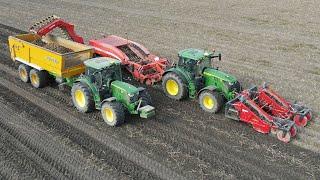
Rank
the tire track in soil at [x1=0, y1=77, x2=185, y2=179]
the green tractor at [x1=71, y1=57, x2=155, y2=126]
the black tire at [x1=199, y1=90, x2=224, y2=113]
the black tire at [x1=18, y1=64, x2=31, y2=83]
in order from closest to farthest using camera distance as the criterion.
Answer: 1. the tire track in soil at [x1=0, y1=77, x2=185, y2=179]
2. the green tractor at [x1=71, y1=57, x2=155, y2=126]
3. the black tire at [x1=199, y1=90, x2=224, y2=113]
4. the black tire at [x1=18, y1=64, x2=31, y2=83]

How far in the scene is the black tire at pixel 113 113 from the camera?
35.7 feet

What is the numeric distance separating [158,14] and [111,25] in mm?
4809

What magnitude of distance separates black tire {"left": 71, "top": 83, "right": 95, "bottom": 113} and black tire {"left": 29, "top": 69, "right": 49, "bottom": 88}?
85.5 inches

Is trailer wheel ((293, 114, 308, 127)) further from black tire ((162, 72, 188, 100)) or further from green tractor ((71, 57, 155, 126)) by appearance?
green tractor ((71, 57, 155, 126))

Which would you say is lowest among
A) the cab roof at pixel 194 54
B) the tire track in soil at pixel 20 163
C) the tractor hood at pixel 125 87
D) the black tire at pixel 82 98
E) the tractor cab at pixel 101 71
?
the tire track in soil at pixel 20 163

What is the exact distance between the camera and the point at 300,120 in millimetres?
11398

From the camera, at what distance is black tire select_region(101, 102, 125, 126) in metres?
10.9

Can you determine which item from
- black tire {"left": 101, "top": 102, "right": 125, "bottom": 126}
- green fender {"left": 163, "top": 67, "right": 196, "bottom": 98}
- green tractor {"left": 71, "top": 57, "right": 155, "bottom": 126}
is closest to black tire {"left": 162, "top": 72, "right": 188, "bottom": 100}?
green fender {"left": 163, "top": 67, "right": 196, "bottom": 98}

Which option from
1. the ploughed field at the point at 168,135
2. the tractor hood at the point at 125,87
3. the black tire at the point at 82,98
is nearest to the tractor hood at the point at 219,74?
the ploughed field at the point at 168,135

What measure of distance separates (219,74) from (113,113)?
392 centimetres

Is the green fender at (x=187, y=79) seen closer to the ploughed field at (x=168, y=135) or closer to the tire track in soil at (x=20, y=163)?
the ploughed field at (x=168, y=135)

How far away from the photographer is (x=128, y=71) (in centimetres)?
1512

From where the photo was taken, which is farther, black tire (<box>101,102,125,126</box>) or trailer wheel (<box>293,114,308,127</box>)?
trailer wheel (<box>293,114,308,127</box>)

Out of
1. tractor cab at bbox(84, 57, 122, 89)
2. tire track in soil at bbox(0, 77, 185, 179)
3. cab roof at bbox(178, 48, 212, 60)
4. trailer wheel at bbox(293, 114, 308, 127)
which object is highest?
cab roof at bbox(178, 48, 212, 60)
